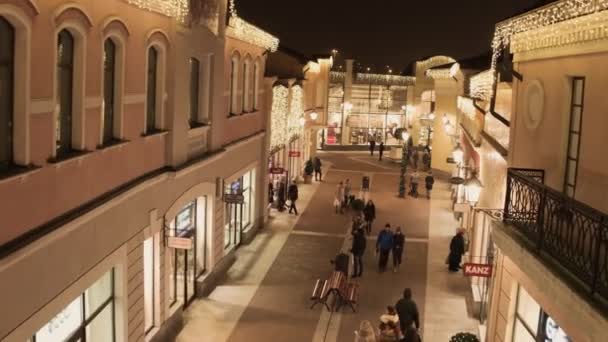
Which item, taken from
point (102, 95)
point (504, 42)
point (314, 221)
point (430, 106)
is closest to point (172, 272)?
point (102, 95)

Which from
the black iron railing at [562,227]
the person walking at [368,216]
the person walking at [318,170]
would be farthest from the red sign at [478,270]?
the person walking at [318,170]

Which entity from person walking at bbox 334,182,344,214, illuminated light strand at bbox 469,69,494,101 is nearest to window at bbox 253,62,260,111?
person walking at bbox 334,182,344,214

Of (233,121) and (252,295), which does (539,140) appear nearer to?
(252,295)

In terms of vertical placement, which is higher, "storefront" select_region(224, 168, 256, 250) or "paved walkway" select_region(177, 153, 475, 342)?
"storefront" select_region(224, 168, 256, 250)

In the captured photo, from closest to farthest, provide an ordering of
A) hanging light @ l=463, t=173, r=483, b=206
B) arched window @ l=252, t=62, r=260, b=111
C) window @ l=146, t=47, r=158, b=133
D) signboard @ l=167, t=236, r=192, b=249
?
window @ l=146, t=47, r=158, b=133, signboard @ l=167, t=236, r=192, b=249, hanging light @ l=463, t=173, r=483, b=206, arched window @ l=252, t=62, r=260, b=111

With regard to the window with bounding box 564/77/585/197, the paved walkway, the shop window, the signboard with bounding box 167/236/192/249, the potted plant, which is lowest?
the paved walkway

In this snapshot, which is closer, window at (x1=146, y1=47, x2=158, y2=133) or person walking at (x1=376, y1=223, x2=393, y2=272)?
window at (x1=146, y1=47, x2=158, y2=133)

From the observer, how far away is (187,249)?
1591 cm

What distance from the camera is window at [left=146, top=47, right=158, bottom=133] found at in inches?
536

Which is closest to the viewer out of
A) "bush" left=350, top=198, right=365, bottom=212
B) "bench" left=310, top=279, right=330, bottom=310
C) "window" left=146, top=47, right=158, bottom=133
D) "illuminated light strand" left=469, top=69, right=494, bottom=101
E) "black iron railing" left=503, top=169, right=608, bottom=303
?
"black iron railing" left=503, top=169, right=608, bottom=303

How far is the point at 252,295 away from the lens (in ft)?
59.6

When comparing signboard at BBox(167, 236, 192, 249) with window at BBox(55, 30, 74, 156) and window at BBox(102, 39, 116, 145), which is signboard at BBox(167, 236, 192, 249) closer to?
window at BBox(102, 39, 116, 145)

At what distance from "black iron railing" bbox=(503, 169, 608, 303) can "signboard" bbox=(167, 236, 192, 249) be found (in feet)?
21.9

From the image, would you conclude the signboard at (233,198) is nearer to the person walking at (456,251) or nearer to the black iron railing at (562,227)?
the person walking at (456,251)
